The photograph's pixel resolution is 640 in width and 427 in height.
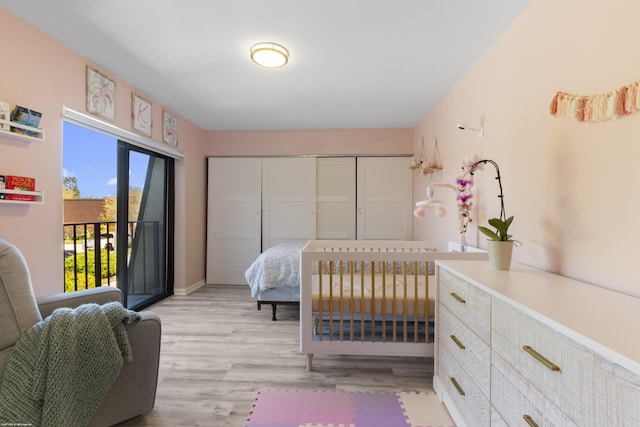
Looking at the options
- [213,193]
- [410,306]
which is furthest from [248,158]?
[410,306]

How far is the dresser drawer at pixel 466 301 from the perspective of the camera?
3.82 ft

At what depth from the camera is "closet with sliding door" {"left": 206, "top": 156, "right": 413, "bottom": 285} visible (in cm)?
408

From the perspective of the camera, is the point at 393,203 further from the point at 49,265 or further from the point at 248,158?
the point at 49,265

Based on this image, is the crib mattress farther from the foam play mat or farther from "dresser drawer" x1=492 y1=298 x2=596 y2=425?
"dresser drawer" x1=492 y1=298 x2=596 y2=425

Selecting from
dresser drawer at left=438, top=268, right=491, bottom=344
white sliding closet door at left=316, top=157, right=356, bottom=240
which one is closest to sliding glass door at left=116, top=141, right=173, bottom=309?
white sliding closet door at left=316, top=157, right=356, bottom=240

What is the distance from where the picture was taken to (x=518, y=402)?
0.96m

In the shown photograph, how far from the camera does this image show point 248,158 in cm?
419

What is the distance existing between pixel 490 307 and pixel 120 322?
1625 mm

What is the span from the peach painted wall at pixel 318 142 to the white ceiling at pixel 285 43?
948 mm

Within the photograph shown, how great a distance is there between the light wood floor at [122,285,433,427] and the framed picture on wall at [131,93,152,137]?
1.91 metres

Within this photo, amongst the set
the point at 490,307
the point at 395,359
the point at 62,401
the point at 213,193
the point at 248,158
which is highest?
the point at 248,158

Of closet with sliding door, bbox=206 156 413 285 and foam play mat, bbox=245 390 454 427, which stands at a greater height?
closet with sliding door, bbox=206 156 413 285

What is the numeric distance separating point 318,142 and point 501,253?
10.2 ft

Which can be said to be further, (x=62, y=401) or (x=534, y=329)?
(x=62, y=401)
